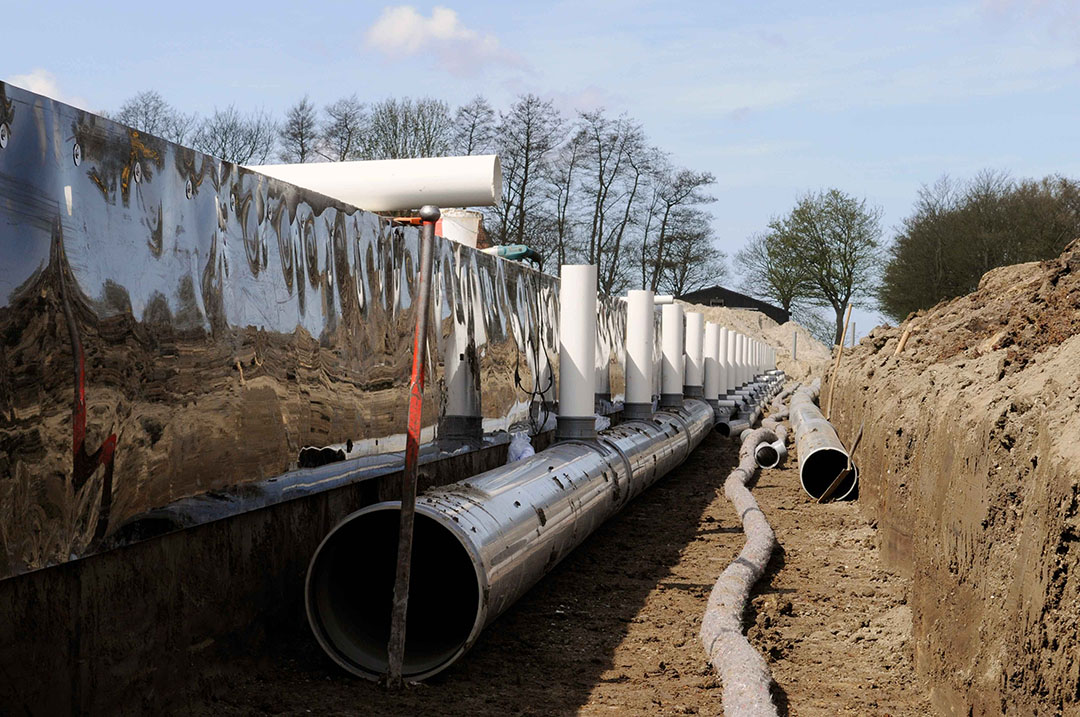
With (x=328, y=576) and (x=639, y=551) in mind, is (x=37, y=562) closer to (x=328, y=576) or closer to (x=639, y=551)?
(x=328, y=576)

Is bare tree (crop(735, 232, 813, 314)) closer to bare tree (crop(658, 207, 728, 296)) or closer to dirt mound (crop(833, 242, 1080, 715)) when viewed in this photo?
bare tree (crop(658, 207, 728, 296))

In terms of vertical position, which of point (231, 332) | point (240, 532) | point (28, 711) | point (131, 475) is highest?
point (231, 332)

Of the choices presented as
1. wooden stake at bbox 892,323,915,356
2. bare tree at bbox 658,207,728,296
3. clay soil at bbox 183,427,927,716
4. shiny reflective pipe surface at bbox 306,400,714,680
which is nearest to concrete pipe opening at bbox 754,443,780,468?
wooden stake at bbox 892,323,915,356

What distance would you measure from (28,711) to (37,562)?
0.50m

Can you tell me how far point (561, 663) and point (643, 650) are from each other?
1.68ft

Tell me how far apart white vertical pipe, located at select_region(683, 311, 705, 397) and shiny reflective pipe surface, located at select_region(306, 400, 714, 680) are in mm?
12144

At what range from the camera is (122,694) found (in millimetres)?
4215

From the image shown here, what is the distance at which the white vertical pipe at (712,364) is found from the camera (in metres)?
21.4

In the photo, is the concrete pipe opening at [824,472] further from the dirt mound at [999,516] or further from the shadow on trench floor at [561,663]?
the dirt mound at [999,516]

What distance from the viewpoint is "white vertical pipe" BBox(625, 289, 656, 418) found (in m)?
13.1

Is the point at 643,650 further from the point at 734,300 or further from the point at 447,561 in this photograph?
the point at 734,300

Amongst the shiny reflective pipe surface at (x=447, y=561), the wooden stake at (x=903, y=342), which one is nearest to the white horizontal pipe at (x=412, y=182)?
the shiny reflective pipe surface at (x=447, y=561)

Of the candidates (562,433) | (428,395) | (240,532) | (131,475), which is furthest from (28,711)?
(562,433)

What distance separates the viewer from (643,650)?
6070 millimetres
